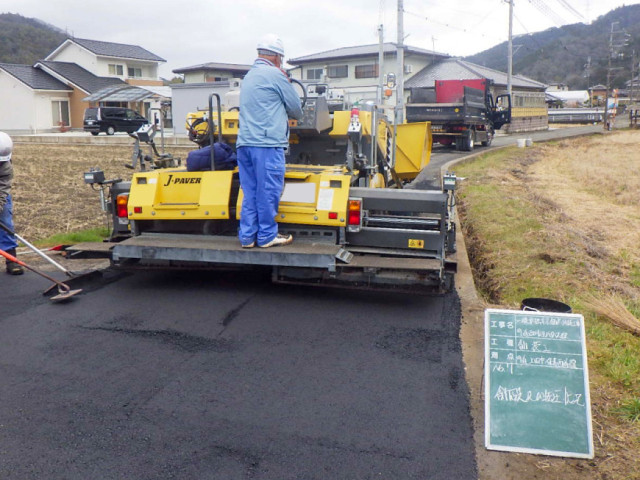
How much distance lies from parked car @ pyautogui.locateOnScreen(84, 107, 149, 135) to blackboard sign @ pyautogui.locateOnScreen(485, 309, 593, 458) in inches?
1306

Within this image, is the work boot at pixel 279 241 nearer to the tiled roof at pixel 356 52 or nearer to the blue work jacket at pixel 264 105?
the blue work jacket at pixel 264 105

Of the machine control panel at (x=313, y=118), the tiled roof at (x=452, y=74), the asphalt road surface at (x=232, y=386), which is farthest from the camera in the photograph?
the tiled roof at (x=452, y=74)

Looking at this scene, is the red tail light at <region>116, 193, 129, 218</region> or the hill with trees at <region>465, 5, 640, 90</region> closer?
the red tail light at <region>116, 193, 129, 218</region>

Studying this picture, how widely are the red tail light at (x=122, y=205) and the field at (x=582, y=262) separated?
3640 millimetres

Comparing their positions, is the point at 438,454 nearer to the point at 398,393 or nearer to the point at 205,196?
the point at 398,393

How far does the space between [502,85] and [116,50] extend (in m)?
28.9

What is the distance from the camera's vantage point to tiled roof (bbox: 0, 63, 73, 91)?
132 ft

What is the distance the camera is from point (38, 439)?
10.6ft

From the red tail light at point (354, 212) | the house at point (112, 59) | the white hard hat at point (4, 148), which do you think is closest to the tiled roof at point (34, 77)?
the house at point (112, 59)

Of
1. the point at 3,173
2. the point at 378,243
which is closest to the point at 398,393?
the point at 378,243

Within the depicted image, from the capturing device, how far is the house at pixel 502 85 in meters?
38.6

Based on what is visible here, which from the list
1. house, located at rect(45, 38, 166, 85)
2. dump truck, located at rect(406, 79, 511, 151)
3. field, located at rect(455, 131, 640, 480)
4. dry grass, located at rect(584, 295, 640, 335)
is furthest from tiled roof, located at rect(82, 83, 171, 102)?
dry grass, located at rect(584, 295, 640, 335)

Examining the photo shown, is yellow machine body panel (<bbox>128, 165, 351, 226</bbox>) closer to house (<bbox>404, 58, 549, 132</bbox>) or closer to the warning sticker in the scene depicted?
the warning sticker

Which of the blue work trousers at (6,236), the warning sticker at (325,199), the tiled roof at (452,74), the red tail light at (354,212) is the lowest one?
the blue work trousers at (6,236)
